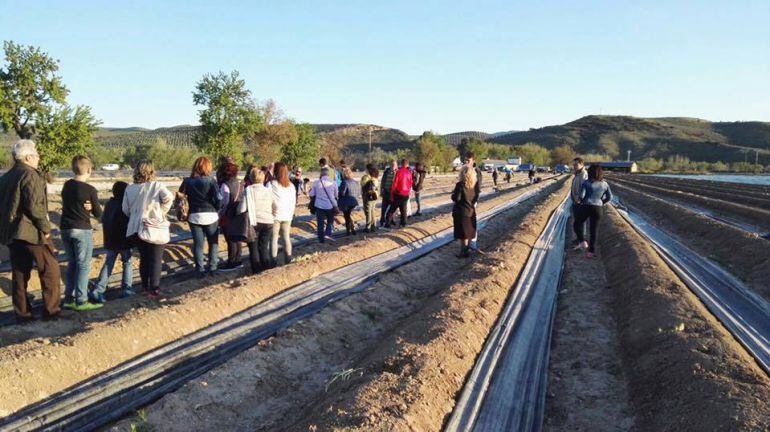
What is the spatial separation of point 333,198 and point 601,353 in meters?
6.71

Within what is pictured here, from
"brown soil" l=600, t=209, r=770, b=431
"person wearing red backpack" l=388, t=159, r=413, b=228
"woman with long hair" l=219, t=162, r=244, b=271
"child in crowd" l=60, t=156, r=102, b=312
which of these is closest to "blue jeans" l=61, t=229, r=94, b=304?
"child in crowd" l=60, t=156, r=102, b=312

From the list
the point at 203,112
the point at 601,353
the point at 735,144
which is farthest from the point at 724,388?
the point at 735,144

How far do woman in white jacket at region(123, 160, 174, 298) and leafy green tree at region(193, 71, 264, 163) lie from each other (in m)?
26.7

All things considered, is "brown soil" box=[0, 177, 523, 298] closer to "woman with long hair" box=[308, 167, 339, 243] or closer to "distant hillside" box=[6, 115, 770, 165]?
"woman with long hair" box=[308, 167, 339, 243]

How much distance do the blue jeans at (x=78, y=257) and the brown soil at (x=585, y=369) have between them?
215 inches

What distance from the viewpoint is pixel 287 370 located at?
503cm

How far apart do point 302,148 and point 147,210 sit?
48.5 meters

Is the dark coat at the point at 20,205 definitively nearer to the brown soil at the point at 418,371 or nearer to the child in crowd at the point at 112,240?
the child in crowd at the point at 112,240

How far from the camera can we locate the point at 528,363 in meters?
5.25

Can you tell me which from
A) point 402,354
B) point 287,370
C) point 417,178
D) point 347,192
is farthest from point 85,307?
point 417,178

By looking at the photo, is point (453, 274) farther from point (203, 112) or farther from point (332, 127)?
point (332, 127)

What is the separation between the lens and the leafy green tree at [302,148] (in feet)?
173

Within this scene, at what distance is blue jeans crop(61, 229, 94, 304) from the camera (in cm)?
619

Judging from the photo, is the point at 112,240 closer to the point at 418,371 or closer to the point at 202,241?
the point at 202,241
